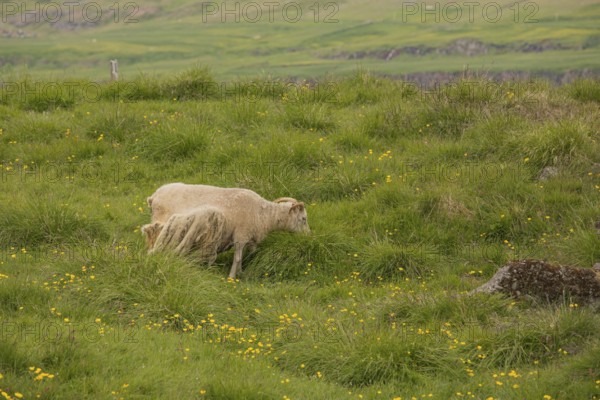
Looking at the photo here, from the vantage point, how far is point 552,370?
344 inches

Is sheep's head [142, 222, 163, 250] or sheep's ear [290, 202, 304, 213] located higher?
sheep's ear [290, 202, 304, 213]

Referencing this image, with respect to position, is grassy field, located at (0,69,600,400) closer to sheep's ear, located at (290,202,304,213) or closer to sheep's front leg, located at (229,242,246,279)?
sheep's front leg, located at (229,242,246,279)

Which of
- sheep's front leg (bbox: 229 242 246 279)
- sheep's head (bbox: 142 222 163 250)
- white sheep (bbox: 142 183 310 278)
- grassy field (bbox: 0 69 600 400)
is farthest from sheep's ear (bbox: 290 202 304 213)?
sheep's head (bbox: 142 222 163 250)

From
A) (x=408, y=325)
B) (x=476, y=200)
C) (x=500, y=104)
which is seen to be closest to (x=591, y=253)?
(x=476, y=200)

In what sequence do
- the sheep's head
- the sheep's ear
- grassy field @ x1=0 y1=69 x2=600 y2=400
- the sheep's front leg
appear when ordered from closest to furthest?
grassy field @ x1=0 y1=69 x2=600 y2=400, the sheep's head, the sheep's front leg, the sheep's ear

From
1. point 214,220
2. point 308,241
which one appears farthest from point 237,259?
point 308,241

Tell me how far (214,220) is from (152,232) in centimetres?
102

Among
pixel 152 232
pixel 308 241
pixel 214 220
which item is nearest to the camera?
pixel 214 220

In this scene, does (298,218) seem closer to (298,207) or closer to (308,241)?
(298,207)

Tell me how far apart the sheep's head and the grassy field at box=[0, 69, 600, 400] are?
0.99 ft

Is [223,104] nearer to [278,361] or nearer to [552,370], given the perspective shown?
[278,361]

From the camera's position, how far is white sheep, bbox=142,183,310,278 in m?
11.5

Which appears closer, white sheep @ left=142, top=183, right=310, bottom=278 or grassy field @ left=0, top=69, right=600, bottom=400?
grassy field @ left=0, top=69, right=600, bottom=400

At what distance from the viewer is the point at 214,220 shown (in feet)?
38.0
